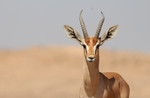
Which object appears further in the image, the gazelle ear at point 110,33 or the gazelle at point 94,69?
the gazelle ear at point 110,33

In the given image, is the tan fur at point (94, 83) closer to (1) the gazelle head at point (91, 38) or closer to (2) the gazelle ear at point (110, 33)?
(1) the gazelle head at point (91, 38)

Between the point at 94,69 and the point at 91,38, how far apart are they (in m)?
0.83

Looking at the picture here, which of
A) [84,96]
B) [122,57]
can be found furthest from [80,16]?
[122,57]

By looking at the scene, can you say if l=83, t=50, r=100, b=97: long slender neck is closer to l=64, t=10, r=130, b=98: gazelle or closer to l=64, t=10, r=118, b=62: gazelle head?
l=64, t=10, r=130, b=98: gazelle

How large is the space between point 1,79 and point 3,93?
23.3 feet

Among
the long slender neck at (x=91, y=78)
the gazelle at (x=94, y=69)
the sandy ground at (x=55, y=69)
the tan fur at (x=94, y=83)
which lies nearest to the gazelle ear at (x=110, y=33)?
the gazelle at (x=94, y=69)

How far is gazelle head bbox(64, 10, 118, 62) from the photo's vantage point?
12.4 metres

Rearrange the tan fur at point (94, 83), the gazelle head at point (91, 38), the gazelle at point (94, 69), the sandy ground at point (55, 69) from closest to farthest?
the gazelle head at point (91, 38) < the gazelle at point (94, 69) < the tan fur at point (94, 83) < the sandy ground at point (55, 69)

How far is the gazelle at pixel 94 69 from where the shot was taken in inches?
499

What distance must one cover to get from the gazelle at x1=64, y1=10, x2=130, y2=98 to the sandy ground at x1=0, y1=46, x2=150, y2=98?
2385cm

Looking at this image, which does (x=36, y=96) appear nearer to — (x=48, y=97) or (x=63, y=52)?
(x=48, y=97)

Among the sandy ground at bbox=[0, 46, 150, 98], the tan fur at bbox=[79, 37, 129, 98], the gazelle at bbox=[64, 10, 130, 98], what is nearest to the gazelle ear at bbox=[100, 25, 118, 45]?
the gazelle at bbox=[64, 10, 130, 98]

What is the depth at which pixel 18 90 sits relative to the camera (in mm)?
40844

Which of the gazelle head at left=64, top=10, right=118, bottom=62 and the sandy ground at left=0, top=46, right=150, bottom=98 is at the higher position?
the gazelle head at left=64, top=10, right=118, bottom=62
